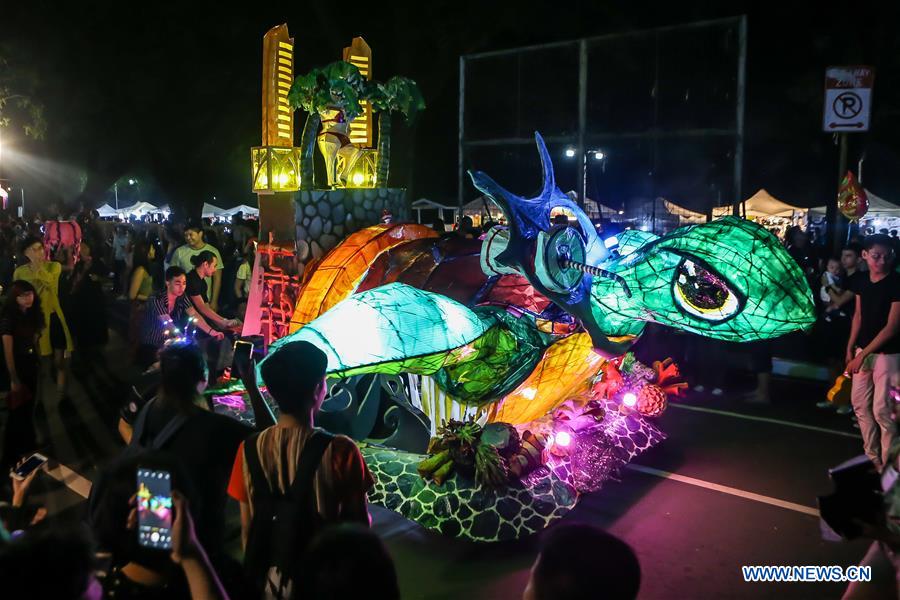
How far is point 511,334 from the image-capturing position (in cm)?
476

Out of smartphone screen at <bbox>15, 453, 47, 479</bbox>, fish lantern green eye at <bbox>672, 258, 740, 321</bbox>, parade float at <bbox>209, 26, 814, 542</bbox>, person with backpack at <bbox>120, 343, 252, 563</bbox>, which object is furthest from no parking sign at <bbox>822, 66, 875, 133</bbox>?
smartphone screen at <bbox>15, 453, 47, 479</bbox>

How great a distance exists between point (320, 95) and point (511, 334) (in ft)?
8.80

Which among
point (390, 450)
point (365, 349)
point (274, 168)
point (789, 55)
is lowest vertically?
point (390, 450)

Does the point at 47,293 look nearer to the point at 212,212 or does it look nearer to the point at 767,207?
the point at 767,207

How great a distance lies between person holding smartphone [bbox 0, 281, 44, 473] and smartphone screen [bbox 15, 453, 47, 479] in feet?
8.52

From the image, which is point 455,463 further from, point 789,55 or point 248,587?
point 789,55

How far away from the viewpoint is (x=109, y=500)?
232 cm

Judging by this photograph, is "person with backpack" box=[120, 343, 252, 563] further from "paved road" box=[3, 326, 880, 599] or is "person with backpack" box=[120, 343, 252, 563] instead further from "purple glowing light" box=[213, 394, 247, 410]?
"purple glowing light" box=[213, 394, 247, 410]

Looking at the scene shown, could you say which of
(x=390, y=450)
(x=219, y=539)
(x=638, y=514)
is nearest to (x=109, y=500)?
(x=219, y=539)

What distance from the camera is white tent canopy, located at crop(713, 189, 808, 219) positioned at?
20.5 m

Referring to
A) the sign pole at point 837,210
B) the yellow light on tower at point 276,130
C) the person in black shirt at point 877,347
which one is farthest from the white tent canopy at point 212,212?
the person in black shirt at point 877,347

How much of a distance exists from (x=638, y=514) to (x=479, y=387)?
51.8 inches

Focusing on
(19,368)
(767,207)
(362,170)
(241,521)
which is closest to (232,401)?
(19,368)

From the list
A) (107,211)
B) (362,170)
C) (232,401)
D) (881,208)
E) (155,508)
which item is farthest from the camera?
(107,211)
